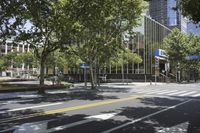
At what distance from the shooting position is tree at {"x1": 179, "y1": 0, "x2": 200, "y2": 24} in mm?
16403

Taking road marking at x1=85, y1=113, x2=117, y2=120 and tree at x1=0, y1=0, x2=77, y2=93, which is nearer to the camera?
road marking at x1=85, y1=113, x2=117, y2=120

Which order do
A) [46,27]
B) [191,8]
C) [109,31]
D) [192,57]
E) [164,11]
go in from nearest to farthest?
[191,8], [46,27], [109,31], [164,11], [192,57]

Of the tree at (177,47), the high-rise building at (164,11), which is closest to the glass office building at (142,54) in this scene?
the high-rise building at (164,11)

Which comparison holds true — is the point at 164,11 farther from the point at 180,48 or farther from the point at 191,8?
the point at 191,8

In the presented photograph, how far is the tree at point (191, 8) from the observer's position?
53.8 ft

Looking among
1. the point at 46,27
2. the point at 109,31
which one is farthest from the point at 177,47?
the point at 46,27

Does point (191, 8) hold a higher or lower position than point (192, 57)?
lower

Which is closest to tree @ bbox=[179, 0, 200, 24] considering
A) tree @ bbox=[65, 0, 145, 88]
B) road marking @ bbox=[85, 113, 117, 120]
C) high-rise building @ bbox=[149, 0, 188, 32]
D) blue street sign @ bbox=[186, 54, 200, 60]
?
high-rise building @ bbox=[149, 0, 188, 32]

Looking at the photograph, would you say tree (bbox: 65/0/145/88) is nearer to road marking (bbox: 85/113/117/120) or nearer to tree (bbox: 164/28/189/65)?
road marking (bbox: 85/113/117/120)

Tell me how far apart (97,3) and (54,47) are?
1062cm

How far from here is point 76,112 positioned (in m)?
15.8

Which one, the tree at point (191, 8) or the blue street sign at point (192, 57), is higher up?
the blue street sign at point (192, 57)

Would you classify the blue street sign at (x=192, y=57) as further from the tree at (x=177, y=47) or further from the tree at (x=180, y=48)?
the tree at (x=177, y=47)

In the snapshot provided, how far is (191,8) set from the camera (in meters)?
17.0
